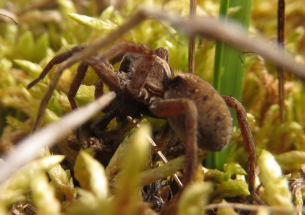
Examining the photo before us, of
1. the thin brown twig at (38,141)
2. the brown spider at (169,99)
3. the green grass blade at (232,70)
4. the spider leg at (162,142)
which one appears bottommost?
the thin brown twig at (38,141)

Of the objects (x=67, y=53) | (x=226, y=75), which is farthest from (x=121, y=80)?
(x=226, y=75)

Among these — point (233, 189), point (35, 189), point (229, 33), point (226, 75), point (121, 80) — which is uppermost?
point (226, 75)

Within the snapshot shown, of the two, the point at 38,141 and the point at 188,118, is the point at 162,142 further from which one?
the point at 38,141

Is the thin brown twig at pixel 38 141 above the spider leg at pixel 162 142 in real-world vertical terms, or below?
below

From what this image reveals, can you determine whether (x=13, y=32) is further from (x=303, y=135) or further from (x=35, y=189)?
(x=303, y=135)

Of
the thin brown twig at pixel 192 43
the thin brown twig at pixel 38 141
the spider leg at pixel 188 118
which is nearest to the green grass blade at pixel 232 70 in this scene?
the thin brown twig at pixel 192 43

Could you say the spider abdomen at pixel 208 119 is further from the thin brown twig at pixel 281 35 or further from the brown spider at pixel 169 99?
the thin brown twig at pixel 281 35
